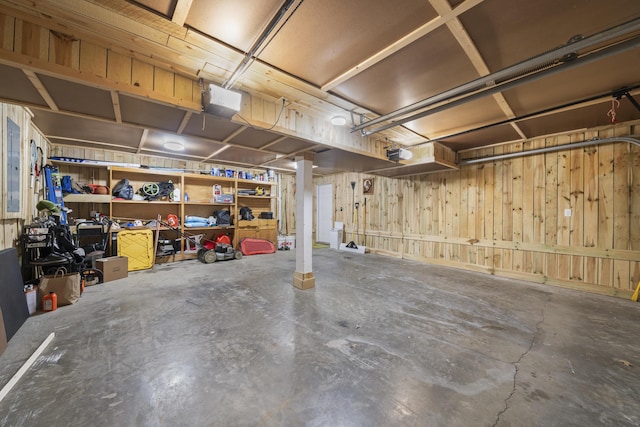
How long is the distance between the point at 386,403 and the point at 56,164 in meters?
6.57

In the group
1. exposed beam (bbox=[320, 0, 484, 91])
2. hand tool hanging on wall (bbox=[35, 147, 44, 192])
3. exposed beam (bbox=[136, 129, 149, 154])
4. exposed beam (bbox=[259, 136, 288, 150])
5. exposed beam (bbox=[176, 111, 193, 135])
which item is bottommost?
hand tool hanging on wall (bbox=[35, 147, 44, 192])

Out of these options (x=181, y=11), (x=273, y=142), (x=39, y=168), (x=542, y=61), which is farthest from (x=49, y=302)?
(x=542, y=61)

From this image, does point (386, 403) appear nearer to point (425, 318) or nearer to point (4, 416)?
point (425, 318)

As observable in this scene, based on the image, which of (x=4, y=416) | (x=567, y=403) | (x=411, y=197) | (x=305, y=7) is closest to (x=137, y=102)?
(x=305, y=7)

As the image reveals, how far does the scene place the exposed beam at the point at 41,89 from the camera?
1.70 m

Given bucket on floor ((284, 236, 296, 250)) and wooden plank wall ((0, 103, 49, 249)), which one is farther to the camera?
bucket on floor ((284, 236, 296, 250))

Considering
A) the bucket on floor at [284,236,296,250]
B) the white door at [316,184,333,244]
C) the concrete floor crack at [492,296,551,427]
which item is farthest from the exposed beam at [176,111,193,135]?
the white door at [316,184,333,244]

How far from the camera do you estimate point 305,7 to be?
4.97ft

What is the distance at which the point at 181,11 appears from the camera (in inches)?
59.9

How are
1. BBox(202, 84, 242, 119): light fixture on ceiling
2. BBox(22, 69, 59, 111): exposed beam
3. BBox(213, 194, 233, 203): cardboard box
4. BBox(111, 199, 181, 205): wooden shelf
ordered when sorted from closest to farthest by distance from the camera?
BBox(22, 69, 59, 111): exposed beam
BBox(202, 84, 242, 119): light fixture on ceiling
BBox(111, 199, 181, 205): wooden shelf
BBox(213, 194, 233, 203): cardboard box

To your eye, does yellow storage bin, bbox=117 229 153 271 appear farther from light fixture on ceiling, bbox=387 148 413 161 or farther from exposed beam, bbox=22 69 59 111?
light fixture on ceiling, bbox=387 148 413 161

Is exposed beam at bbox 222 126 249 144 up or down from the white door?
up

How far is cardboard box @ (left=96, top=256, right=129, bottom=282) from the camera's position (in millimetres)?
3830

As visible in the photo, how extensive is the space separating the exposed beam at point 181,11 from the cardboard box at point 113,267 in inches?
156
